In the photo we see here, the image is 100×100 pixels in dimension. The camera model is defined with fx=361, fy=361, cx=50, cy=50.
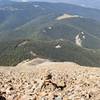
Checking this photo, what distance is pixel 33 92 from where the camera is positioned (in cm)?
2611

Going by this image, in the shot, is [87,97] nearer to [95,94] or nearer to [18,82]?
[95,94]

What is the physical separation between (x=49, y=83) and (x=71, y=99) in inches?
142

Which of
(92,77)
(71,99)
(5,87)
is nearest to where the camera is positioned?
(71,99)

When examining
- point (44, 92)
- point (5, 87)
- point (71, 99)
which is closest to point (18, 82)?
point (5, 87)

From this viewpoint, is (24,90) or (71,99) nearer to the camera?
(71,99)

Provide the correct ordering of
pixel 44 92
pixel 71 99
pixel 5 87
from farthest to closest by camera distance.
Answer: pixel 5 87, pixel 44 92, pixel 71 99

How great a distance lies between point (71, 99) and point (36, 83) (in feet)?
15.1

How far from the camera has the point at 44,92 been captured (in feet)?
84.6

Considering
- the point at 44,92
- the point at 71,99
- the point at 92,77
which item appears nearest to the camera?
the point at 71,99

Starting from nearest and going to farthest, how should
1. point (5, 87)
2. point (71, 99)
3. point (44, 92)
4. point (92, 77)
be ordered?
point (71, 99) → point (44, 92) → point (5, 87) → point (92, 77)

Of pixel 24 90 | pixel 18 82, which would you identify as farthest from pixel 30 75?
pixel 24 90

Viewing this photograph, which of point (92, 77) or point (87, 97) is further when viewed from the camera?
point (92, 77)

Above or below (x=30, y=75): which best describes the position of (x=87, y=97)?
above

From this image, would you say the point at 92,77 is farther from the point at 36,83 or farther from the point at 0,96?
the point at 0,96
